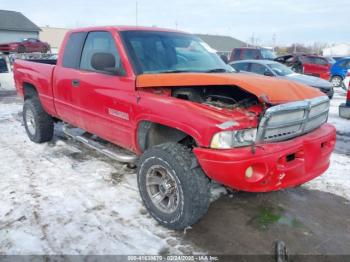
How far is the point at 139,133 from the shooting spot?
3438 mm

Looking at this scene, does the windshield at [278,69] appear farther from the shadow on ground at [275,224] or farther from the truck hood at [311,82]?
the shadow on ground at [275,224]

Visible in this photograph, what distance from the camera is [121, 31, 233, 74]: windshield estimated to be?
11.7ft

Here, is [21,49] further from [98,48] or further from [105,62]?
[105,62]

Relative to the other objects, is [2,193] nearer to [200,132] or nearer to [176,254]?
[176,254]

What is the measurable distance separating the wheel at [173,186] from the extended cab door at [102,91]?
519 millimetres

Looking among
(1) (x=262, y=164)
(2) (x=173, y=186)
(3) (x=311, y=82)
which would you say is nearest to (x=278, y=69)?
(3) (x=311, y=82)

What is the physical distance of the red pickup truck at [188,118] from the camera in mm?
2678

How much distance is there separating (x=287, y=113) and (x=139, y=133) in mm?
1488

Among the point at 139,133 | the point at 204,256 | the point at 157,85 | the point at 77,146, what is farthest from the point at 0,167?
the point at 204,256

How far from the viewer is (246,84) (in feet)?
9.05

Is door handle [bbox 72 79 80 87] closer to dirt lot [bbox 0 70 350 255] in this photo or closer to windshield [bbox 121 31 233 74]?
windshield [bbox 121 31 233 74]

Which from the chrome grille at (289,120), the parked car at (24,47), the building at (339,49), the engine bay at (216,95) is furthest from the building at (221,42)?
the chrome grille at (289,120)

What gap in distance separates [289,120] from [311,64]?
14.4 metres

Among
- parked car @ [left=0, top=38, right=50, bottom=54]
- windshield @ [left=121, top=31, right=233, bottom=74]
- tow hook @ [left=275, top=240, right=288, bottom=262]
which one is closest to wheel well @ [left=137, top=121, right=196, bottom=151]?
windshield @ [left=121, top=31, right=233, bottom=74]
